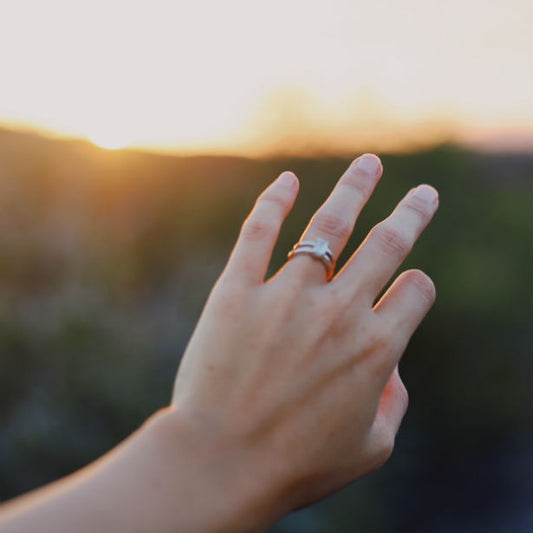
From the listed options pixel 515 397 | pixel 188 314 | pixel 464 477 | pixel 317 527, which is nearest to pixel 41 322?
pixel 188 314

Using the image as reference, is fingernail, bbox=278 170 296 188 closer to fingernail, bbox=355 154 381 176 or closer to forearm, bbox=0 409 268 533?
fingernail, bbox=355 154 381 176

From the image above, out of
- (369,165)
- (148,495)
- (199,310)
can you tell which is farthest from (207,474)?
(199,310)

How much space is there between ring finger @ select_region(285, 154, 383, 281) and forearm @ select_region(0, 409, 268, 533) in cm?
31

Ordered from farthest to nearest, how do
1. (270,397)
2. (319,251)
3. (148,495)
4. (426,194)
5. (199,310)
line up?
(199,310), (426,194), (319,251), (270,397), (148,495)

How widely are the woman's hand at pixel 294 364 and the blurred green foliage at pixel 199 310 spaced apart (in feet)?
7.62

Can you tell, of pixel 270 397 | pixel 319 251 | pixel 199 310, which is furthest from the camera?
pixel 199 310

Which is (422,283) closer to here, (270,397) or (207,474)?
(270,397)

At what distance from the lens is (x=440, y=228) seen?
4.79 m

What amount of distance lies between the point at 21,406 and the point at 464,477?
2.61m

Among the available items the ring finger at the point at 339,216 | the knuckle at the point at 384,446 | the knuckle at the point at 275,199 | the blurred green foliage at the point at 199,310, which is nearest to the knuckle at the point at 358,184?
the ring finger at the point at 339,216

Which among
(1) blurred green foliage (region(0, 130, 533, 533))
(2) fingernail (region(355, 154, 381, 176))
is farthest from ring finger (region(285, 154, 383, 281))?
(1) blurred green foliage (region(0, 130, 533, 533))

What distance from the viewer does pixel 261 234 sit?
1.04 meters

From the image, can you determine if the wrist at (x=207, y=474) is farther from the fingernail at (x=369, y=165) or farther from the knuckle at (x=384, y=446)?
the fingernail at (x=369, y=165)

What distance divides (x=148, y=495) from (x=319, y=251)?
0.45m
